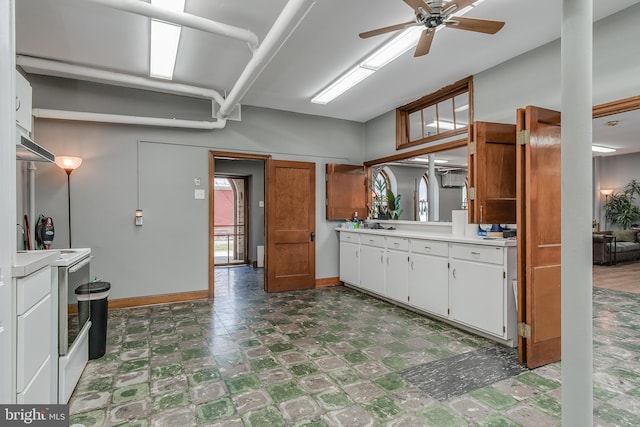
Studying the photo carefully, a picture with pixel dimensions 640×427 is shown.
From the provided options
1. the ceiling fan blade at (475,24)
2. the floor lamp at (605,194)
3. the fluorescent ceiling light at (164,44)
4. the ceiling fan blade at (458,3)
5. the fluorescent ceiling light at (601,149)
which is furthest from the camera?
the floor lamp at (605,194)

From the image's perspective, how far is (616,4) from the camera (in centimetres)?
263

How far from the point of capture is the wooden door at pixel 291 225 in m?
5.34

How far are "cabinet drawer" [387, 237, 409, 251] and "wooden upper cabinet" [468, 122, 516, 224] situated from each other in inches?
46.7

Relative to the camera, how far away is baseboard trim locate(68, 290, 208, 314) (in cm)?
438

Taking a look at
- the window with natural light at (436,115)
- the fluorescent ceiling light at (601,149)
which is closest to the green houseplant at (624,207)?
the fluorescent ceiling light at (601,149)

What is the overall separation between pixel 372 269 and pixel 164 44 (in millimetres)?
3795

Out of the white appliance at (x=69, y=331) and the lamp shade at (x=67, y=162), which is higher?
the lamp shade at (x=67, y=162)

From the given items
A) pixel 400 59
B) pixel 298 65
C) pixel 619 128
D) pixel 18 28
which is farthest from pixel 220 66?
pixel 619 128

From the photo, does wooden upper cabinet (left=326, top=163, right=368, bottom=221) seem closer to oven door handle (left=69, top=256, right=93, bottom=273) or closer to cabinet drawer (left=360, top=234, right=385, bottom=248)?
cabinet drawer (left=360, top=234, right=385, bottom=248)

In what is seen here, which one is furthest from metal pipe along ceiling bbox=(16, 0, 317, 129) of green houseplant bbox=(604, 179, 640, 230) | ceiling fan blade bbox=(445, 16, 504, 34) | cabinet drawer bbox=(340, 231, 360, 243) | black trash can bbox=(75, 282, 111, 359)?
green houseplant bbox=(604, 179, 640, 230)

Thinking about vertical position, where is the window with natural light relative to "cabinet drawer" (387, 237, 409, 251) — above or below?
above

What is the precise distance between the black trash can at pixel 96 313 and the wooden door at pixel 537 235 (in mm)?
3638

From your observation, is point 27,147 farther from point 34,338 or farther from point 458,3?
point 458,3

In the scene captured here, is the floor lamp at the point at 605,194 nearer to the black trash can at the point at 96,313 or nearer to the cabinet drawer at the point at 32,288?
the black trash can at the point at 96,313
